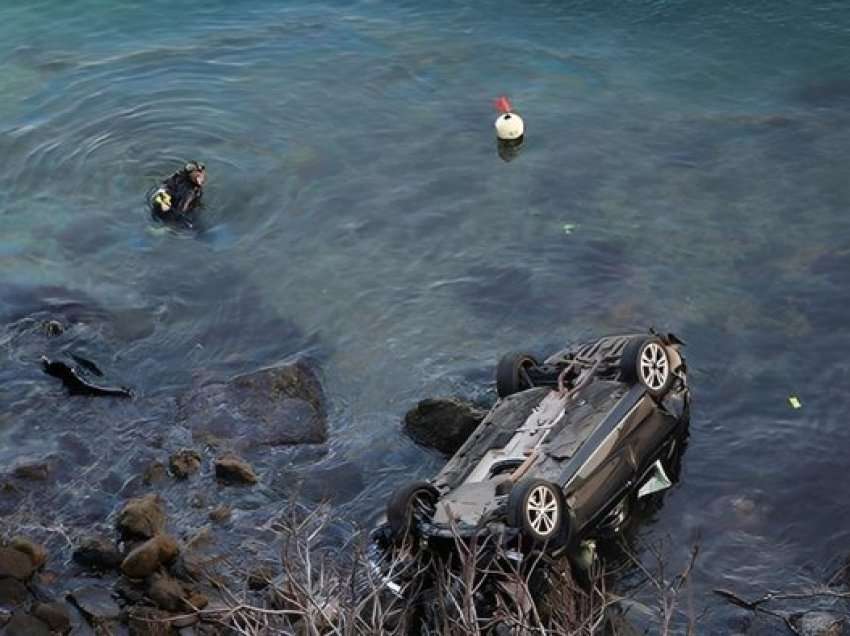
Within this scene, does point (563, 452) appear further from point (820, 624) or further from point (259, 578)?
point (259, 578)

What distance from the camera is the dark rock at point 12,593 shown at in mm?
13125

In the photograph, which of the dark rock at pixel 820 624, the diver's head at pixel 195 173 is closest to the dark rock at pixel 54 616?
the dark rock at pixel 820 624

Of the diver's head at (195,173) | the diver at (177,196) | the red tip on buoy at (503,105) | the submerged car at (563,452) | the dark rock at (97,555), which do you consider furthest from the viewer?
the red tip on buoy at (503,105)

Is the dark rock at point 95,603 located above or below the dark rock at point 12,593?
below

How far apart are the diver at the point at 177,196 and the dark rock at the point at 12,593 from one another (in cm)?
945

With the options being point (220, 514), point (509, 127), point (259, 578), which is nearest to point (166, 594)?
point (259, 578)

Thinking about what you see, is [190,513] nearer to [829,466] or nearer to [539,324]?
[539,324]

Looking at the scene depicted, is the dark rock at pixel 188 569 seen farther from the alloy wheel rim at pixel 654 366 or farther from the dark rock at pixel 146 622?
the alloy wheel rim at pixel 654 366

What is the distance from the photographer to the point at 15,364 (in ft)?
59.8

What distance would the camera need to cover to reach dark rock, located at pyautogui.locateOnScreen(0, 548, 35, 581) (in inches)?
526

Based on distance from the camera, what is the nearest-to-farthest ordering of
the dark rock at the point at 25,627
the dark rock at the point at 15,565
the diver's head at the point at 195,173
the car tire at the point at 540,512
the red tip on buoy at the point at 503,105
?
1. the dark rock at the point at 25,627
2. the car tire at the point at 540,512
3. the dark rock at the point at 15,565
4. the diver's head at the point at 195,173
5. the red tip on buoy at the point at 503,105

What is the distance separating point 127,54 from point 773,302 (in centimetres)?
1569

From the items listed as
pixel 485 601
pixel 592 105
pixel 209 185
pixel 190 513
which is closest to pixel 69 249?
pixel 209 185

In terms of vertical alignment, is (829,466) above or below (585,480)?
below
